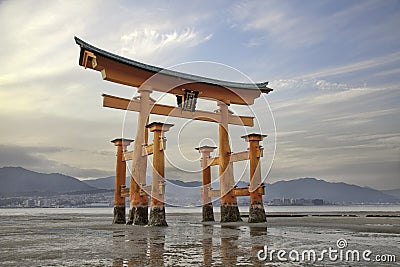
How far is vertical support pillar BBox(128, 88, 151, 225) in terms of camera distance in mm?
21297

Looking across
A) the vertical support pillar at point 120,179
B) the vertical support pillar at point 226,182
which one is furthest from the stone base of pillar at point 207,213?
the vertical support pillar at point 120,179

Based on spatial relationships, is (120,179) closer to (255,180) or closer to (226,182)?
(226,182)

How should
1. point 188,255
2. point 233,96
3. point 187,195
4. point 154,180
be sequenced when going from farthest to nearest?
point 233,96
point 187,195
point 154,180
point 188,255

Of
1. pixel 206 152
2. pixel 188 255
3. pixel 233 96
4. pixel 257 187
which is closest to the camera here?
pixel 188 255

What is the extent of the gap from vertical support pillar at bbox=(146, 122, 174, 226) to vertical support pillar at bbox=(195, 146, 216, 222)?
663 cm

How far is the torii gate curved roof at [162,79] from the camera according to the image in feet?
64.6

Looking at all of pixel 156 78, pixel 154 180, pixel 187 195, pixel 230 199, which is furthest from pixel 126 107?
pixel 230 199

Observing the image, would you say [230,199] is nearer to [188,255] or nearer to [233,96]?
[233,96]

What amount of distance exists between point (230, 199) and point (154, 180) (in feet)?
21.8

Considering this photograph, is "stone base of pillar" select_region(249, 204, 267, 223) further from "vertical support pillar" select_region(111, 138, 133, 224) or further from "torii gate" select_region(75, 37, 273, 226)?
"vertical support pillar" select_region(111, 138, 133, 224)

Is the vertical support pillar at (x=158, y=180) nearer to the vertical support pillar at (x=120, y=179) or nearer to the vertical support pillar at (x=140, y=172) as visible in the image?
the vertical support pillar at (x=140, y=172)

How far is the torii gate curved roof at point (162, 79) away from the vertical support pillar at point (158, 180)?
3315 mm

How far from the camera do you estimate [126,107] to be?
72.7 feet

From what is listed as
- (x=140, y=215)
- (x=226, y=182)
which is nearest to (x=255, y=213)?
(x=226, y=182)
